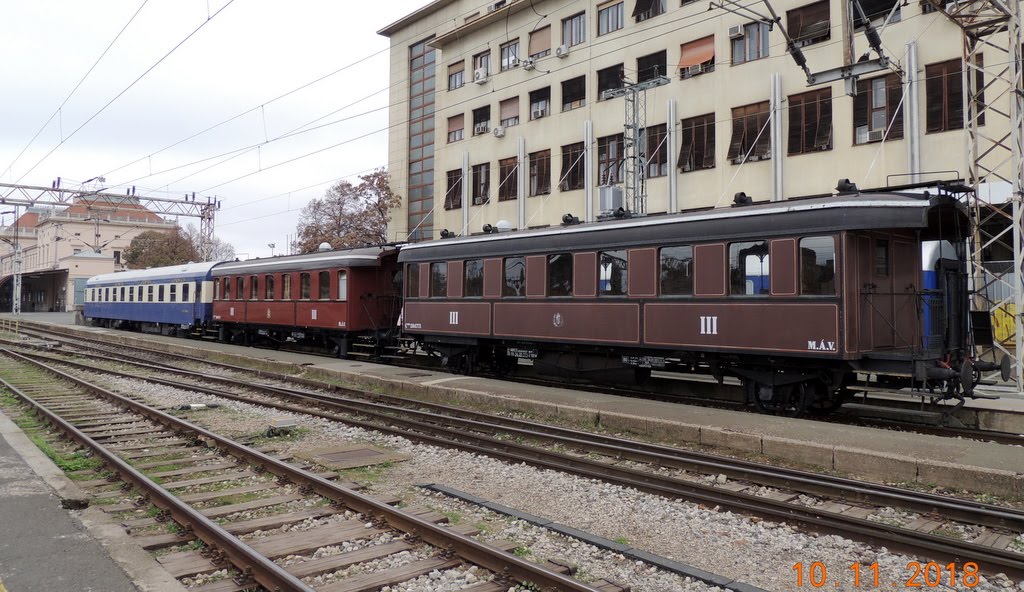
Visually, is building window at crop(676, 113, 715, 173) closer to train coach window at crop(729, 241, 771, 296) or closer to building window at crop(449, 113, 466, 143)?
building window at crop(449, 113, 466, 143)

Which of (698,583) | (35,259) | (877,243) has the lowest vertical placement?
(698,583)

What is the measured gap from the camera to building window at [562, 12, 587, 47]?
27891mm

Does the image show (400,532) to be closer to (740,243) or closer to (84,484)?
(84,484)

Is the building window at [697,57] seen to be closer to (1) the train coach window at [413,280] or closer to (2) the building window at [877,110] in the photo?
(2) the building window at [877,110]

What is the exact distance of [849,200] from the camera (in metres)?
9.61

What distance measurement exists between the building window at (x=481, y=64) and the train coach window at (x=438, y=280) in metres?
18.2

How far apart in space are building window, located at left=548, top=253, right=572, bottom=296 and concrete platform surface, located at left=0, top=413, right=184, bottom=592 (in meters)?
8.43

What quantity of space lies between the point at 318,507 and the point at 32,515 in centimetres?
222

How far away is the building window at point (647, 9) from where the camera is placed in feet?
81.9

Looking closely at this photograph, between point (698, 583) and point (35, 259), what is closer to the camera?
point (698, 583)

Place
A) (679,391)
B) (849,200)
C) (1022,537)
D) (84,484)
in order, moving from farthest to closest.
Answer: (679,391) < (849,200) < (84,484) < (1022,537)

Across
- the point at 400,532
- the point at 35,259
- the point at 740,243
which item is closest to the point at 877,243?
the point at 740,243

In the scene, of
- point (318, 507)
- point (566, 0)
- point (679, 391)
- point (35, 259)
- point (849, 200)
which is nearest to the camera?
point (318, 507)
